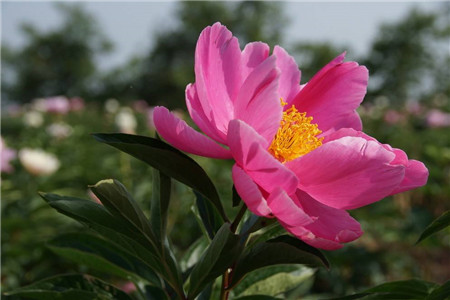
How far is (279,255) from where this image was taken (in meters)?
0.47

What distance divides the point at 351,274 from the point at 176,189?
79 cm

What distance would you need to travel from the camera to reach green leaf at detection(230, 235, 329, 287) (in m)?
0.46

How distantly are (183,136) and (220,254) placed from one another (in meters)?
0.11

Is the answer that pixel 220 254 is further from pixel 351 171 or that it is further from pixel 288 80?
pixel 288 80

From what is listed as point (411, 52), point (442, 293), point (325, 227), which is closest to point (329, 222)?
point (325, 227)

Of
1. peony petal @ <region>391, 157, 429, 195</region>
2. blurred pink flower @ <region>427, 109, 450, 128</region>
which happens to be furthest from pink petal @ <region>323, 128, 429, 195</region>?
blurred pink flower @ <region>427, 109, 450, 128</region>

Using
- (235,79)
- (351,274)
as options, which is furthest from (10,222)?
(235,79)

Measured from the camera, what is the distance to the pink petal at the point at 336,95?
58 cm

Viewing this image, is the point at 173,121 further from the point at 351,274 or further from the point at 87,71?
the point at 87,71

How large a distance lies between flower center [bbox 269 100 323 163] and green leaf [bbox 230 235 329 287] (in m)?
0.09

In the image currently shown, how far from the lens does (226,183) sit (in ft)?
8.32

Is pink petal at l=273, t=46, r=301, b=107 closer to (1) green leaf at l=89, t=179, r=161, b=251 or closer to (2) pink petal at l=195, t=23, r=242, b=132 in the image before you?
(2) pink petal at l=195, t=23, r=242, b=132

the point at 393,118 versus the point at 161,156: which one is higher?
the point at 161,156

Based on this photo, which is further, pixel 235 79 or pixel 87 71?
Result: pixel 87 71
